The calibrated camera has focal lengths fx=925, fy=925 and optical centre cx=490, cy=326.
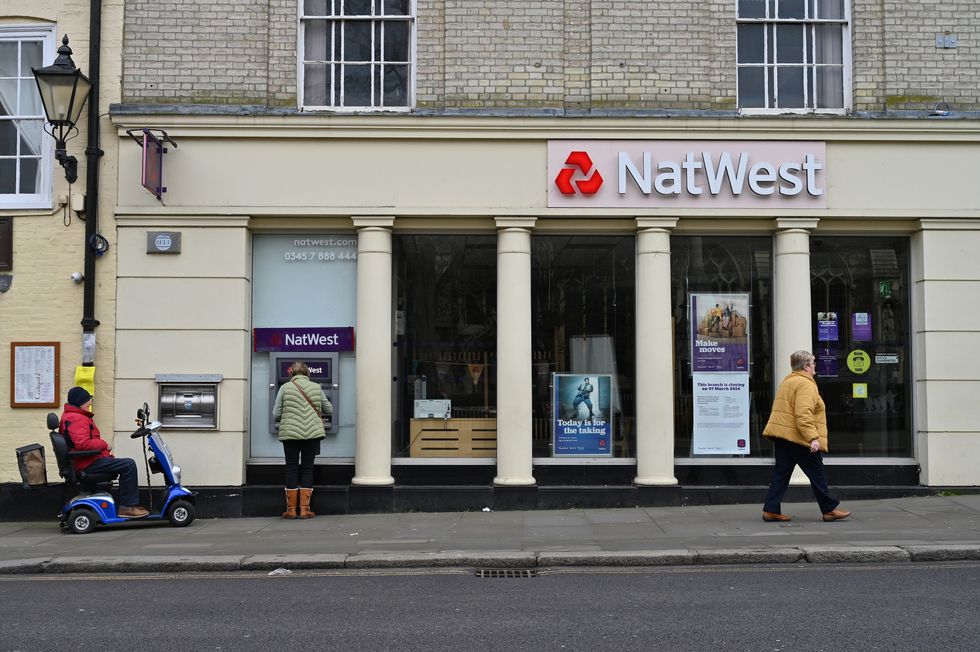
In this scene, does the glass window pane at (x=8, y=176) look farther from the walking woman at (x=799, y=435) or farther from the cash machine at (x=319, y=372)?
the walking woman at (x=799, y=435)

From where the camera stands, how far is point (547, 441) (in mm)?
11234

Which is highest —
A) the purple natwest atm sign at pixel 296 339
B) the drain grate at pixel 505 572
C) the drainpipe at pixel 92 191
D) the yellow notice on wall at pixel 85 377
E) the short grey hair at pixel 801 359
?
the drainpipe at pixel 92 191

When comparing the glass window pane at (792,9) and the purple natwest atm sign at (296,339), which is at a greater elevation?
the glass window pane at (792,9)

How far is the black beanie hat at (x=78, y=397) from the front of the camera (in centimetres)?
977

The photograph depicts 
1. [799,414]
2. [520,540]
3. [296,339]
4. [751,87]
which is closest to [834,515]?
[799,414]

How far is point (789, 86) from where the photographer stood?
11430mm

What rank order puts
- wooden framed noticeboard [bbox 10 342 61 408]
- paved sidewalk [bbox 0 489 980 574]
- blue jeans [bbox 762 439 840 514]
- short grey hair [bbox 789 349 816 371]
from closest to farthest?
paved sidewalk [bbox 0 489 980 574] → blue jeans [bbox 762 439 840 514] → short grey hair [bbox 789 349 816 371] → wooden framed noticeboard [bbox 10 342 61 408]

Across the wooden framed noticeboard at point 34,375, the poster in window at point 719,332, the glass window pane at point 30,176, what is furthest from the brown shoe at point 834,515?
the glass window pane at point 30,176

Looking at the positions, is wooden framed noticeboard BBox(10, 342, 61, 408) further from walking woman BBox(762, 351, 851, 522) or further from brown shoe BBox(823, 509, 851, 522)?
brown shoe BBox(823, 509, 851, 522)

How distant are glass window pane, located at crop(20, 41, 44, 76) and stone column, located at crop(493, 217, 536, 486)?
236 inches

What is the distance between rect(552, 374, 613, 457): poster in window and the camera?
1126 centimetres

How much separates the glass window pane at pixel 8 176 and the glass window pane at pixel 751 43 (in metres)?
9.00

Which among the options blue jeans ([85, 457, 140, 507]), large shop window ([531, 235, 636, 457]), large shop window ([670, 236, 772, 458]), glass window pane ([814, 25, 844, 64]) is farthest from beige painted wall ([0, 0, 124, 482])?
glass window pane ([814, 25, 844, 64])

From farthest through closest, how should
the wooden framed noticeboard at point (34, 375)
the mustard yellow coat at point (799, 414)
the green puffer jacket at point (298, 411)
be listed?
the wooden framed noticeboard at point (34, 375), the green puffer jacket at point (298, 411), the mustard yellow coat at point (799, 414)
